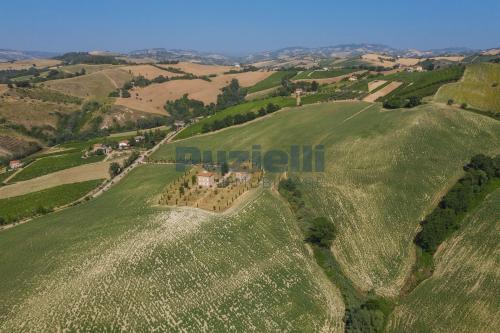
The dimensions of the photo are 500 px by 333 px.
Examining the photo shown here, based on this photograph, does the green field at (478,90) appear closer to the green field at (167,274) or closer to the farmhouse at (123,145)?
the green field at (167,274)

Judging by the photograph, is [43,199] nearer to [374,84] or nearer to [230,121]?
[230,121]

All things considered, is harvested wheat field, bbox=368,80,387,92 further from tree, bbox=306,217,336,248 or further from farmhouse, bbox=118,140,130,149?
tree, bbox=306,217,336,248

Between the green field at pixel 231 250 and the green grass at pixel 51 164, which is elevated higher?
the green field at pixel 231 250

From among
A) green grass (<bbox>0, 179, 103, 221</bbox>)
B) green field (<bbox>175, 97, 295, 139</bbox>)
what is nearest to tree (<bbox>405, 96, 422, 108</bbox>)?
green field (<bbox>175, 97, 295, 139</bbox>)

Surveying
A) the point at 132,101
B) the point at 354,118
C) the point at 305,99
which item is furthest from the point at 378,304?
the point at 132,101

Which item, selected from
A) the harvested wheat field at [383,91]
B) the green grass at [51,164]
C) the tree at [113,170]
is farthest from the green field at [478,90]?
the green grass at [51,164]

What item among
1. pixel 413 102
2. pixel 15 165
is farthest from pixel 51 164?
pixel 413 102
